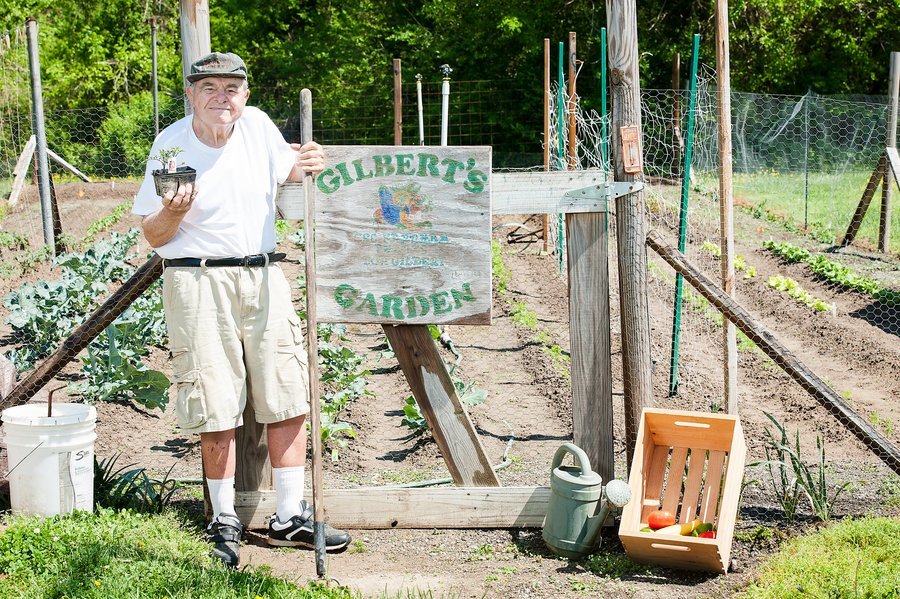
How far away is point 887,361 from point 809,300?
6.51 feet

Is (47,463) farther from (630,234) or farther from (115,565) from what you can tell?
(630,234)

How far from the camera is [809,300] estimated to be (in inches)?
383

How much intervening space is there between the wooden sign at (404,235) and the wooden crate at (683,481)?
1.03m

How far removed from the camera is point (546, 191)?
4438mm

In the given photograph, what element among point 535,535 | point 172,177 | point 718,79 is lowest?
point 535,535

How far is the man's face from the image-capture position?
13.4 ft

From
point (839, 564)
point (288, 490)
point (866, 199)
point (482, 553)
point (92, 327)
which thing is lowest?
point (482, 553)

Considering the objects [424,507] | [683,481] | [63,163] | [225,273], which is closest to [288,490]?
[424,507]

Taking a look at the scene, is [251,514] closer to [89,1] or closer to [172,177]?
[172,177]

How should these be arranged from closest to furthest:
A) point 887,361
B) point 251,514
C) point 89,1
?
1. point 251,514
2. point 887,361
3. point 89,1

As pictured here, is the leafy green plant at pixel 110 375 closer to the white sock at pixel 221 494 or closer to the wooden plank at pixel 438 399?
the white sock at pixel 221 494

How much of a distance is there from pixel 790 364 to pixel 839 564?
96 cm

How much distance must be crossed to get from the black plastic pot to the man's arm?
19 millimetres

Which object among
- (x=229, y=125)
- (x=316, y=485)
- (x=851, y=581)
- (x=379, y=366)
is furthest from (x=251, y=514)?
(x=379, y=366)
